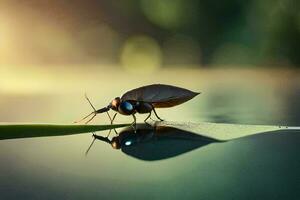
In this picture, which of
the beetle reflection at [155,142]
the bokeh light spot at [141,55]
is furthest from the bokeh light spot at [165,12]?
the beetle reflection at [155,142]

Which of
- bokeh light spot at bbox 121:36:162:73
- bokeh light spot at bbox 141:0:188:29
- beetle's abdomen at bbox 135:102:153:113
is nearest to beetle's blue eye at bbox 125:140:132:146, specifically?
beetle's abdomen at bbox 135:102:153:113

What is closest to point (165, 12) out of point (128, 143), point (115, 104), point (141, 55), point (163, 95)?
point (141, 55)

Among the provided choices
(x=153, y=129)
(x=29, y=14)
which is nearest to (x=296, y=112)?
(x=153, y=129)

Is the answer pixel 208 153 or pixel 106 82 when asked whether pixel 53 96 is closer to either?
pixel 106 82

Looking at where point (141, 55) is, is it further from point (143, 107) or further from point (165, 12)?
point (143, 107)

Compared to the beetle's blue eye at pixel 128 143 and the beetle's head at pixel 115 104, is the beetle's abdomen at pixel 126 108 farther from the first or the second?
the beetle's blue eye at pixel 128 143

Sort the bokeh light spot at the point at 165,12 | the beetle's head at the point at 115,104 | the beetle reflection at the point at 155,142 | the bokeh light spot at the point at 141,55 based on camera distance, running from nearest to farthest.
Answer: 1. the beetle reflection at the point at 155,142
2. the beetle's head at the point at 115,104
3. the bokeh light spot at the point at 141,55
4. the bokeh light spot at the point at 165,12

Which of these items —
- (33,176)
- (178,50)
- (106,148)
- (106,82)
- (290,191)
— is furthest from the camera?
(178,50)
